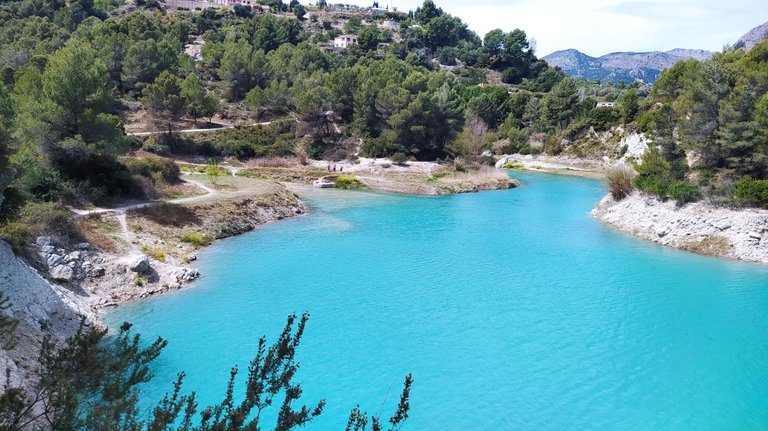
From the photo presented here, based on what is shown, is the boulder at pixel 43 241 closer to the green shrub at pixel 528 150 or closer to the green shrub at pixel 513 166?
the green shrub at pixel 513 166

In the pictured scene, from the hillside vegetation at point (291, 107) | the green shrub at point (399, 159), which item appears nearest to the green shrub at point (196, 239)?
the hillside vegetation at point (291, 107)

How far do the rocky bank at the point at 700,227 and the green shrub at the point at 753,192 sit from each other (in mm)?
612

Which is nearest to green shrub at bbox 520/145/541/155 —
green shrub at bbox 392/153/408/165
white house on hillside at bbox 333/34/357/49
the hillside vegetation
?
the hillside vegetation

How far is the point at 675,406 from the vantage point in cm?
1627

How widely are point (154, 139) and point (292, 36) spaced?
3357 inches

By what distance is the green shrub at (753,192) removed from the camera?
110ft

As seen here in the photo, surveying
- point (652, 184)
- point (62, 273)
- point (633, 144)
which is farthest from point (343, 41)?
point (62, 273)

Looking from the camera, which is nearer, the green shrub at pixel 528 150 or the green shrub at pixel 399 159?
the green shrub at pixel 399 159

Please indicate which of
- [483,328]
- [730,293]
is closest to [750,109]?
[730,293]

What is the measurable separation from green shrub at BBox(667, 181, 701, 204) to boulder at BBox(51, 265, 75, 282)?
3787 cm

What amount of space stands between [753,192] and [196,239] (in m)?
35.5

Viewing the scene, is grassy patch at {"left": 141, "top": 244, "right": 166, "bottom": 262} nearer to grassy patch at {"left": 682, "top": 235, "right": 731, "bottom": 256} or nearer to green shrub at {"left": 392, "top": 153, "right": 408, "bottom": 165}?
grassy patch at {"left": 682, "top": 235, "right": 731, "bottom": 256}

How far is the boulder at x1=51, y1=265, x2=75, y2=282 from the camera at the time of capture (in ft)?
69.8

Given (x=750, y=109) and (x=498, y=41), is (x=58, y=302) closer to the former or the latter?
(x=750, y=109)
